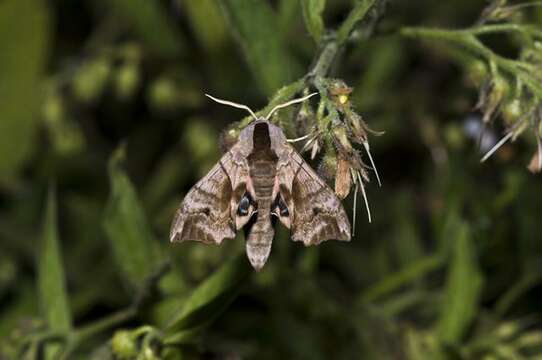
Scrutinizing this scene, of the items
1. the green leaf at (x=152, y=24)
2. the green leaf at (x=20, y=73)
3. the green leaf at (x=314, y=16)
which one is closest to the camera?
the green leaf at (x=314, y=16)

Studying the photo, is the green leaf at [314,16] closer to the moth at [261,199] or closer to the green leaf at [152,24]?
the moth at [261,199]

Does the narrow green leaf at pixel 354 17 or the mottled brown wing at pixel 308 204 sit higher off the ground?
the narrow green leaf at pixel 354 17

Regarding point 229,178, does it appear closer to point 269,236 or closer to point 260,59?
point 269,236

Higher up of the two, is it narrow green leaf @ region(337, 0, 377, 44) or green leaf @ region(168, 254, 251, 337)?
narrow green leaf @ region(337, 0, 377, 44)

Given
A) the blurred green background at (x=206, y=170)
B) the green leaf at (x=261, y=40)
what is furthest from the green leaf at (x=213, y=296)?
the green leaf at (x=261, y=40)

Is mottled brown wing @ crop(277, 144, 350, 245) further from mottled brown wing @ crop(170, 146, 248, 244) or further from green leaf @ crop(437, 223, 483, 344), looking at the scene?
green leaf @ crop(437, 223, 483, 344)

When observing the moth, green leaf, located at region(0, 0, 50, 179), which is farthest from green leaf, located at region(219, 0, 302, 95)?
green leaf, located at region(0, 0, 50, 179)

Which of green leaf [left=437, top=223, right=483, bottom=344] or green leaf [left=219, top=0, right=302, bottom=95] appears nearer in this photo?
green leaf [left=219, top=0, right=302, bottom=95]
